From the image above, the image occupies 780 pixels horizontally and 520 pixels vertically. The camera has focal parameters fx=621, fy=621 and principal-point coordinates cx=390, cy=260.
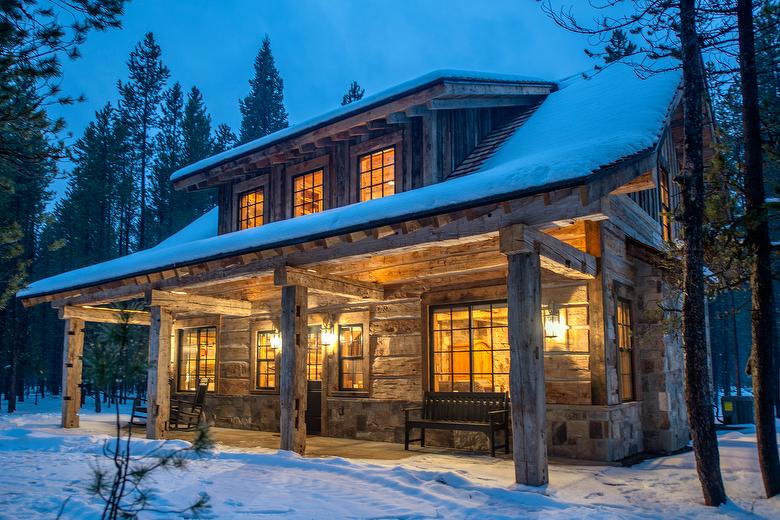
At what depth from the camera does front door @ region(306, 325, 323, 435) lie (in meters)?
12.5

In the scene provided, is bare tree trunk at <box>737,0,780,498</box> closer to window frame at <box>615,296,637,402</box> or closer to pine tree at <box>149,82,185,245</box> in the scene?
window frame at <box>615,296,637,402</box>

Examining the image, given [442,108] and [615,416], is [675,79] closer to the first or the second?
[442,108]

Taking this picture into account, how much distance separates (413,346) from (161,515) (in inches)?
241

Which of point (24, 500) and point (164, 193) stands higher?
point (164, 193)

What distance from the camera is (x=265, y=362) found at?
13.8 meters

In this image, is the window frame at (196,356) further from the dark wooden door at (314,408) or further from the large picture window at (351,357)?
the large picture window at (351,357)

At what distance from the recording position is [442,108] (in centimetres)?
1013

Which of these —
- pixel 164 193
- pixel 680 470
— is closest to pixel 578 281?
pixel 680 470

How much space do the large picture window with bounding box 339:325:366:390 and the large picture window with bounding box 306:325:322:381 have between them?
719 mm

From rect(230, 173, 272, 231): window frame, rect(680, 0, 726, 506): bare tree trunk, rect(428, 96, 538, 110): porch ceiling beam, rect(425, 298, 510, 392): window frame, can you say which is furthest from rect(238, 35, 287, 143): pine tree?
rect(680, 0, 726, 506): bare tree trunk

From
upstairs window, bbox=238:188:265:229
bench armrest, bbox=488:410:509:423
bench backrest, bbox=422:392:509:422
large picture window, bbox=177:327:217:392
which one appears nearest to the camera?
bench armrest, bbox=488:410:509:423

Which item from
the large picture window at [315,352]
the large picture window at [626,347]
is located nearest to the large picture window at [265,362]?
the large picture window at [315,352]

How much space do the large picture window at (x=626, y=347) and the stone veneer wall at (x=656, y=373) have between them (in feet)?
0.41

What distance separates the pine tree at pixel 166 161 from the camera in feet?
103
